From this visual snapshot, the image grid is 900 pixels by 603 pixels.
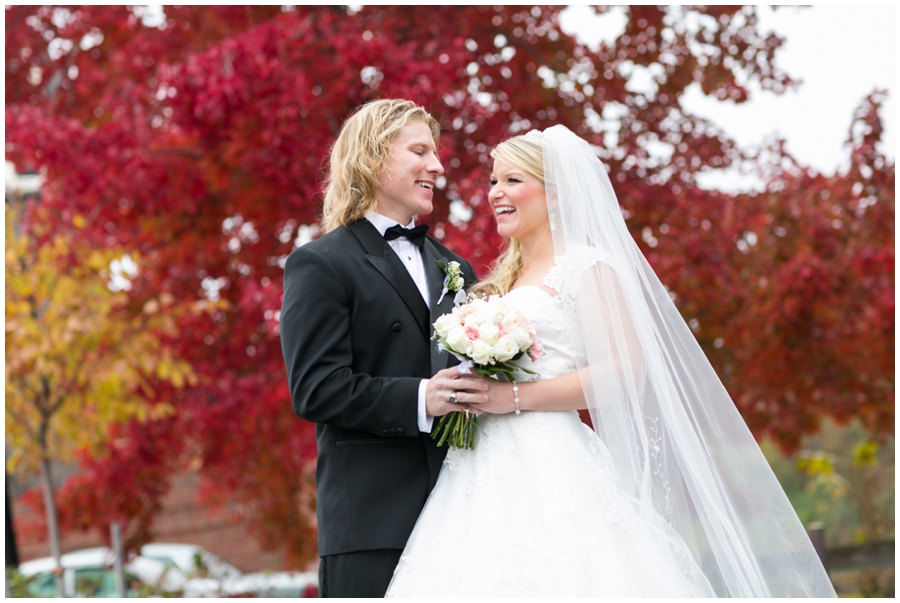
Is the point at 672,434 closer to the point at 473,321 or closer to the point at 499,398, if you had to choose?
the point at 499,398

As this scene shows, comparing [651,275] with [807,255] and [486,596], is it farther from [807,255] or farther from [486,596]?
[807,255]

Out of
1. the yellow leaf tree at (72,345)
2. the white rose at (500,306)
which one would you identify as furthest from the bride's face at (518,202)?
the yellow leaf tree at (72,345)

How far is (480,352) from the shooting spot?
275 cm

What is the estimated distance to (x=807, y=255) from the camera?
5910 millimetres

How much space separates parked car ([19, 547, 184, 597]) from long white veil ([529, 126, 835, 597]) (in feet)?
17.9

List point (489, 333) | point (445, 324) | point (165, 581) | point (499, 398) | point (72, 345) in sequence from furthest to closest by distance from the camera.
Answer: point (165, 581)
point (72, 345)
point (499, 398)
point (445, 324)
point (489, 333)

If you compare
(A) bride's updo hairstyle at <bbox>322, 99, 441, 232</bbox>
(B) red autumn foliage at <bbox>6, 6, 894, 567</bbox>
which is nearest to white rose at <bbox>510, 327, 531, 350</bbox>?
(A) bride's updo hairstyle at <bbox>322, 99, 441, 232</bbox>

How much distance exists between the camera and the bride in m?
2.80

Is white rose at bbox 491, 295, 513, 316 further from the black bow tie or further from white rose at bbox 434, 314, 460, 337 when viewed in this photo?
the black bow tie

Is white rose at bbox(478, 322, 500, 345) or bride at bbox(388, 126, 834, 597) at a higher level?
white rose at bbox(478, 322, 500, 345)

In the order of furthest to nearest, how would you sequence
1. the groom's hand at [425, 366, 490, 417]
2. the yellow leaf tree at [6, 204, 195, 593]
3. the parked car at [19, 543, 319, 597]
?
the parked car at [19, 543, 319, 597] → the yellow leaf tree at [6, 204, 195, 593] → the groom's hand at [425, 366, 490, 417]

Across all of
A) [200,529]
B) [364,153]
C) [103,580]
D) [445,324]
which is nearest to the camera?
[445,324]

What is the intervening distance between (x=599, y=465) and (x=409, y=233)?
3.67 ft

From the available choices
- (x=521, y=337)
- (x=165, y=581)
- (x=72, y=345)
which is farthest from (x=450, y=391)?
(x=165, y=581)
